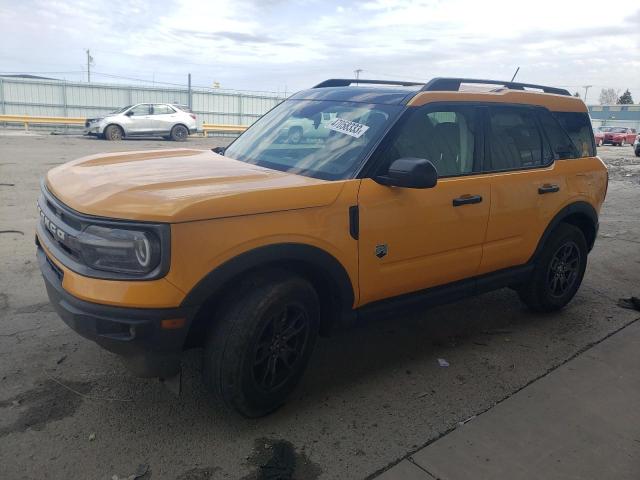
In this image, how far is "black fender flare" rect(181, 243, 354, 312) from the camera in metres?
2.63

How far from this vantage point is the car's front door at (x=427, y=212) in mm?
3238

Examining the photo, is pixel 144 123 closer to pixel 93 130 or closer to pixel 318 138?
pixel 93 130

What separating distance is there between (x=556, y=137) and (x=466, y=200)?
142cm

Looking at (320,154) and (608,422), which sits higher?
(320,154)

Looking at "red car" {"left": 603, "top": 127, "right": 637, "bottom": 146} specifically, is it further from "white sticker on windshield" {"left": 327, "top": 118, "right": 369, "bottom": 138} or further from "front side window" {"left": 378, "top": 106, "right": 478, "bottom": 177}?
"white sticker on windshield" {"left": 327, "top": 118, "right": 369, "bottom": 138}

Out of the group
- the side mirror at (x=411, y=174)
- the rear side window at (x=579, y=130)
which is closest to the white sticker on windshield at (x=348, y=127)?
the side mirror at (x=411, y=174)

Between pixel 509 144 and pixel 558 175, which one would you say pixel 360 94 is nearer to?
pixel 509 144

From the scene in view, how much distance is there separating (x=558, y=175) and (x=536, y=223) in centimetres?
48

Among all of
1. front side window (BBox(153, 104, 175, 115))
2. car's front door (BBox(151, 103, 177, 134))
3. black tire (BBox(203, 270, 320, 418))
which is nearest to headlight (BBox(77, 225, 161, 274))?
black tire (BBox(203, 270, 320, 418))

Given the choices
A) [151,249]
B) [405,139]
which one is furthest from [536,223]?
[151,249]

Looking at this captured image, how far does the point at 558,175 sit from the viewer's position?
446cm

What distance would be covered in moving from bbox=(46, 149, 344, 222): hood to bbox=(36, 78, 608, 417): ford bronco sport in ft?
0.04

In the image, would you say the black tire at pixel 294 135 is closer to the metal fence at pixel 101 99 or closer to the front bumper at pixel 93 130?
the front bumper at pixel 93 130

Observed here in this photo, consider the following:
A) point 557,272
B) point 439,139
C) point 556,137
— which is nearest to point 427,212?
point 439,139
